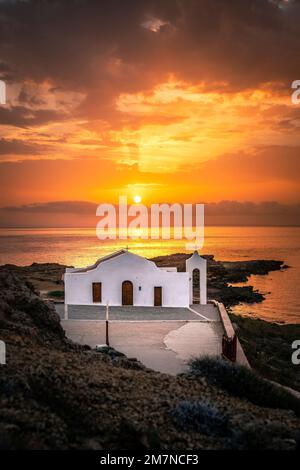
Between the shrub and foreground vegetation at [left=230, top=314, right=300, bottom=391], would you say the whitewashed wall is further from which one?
the shrub

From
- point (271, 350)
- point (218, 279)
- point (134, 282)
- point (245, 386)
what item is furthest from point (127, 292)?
point (218, 279)

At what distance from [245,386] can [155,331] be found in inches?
340

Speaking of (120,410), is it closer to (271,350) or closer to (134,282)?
(271,350)

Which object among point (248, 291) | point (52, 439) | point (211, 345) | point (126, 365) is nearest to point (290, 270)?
point (248, 291)

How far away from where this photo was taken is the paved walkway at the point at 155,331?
42.6 feet

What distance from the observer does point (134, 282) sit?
74.6ft

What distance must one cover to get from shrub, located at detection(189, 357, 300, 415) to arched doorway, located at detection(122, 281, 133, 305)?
45.4 ft

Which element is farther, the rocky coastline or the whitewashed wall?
the rocky coastline

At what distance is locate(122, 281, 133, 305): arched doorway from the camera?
22719 millimetres
